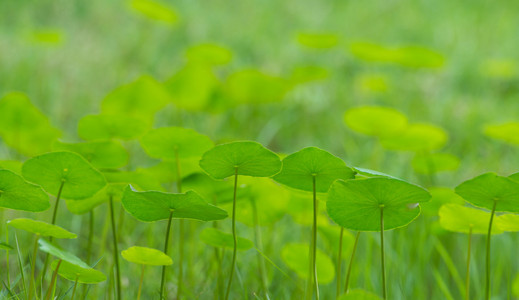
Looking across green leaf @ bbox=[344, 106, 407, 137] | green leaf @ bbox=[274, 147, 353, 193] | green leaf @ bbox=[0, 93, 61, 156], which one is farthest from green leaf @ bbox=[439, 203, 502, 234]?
green leaf @ bbox=[0, 93, 61, 156]

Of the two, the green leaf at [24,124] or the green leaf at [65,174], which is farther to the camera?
the green leaf at [24,124]

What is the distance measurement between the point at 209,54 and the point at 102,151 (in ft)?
3.61

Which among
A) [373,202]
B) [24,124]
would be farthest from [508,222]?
[24,124]

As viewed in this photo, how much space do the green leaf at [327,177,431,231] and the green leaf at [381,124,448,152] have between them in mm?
567

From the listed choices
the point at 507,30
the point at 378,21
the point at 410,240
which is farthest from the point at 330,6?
the point at 410,240

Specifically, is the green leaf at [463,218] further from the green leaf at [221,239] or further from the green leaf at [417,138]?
the green leaf at [417,138]

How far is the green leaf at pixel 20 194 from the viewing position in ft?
1.98

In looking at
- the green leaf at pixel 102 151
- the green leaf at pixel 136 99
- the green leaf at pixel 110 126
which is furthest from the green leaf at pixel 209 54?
the green leaf at pixel 102 151

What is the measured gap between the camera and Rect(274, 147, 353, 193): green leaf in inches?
24.3

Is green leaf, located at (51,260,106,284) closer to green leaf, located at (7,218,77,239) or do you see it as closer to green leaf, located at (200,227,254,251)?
green leaf, located at (7,218,77,239)

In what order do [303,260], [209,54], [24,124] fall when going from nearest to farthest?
[303,260] < [24,124] < [209,54]

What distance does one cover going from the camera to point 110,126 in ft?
3.01

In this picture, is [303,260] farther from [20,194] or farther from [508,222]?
[20,194]

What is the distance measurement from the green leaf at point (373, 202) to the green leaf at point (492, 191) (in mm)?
64
